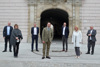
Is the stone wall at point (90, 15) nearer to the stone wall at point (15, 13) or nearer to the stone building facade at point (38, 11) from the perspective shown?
the stone building facade at point (38, 11)

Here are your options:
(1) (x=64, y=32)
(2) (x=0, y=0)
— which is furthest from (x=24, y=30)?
(1) (x=64, y=32)

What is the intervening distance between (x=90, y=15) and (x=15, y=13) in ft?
22.8

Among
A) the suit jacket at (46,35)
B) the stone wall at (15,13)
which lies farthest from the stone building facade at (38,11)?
the suit jacket at (46,35)

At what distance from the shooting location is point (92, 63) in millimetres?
8336

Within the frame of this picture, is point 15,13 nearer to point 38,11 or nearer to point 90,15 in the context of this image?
point 38,11

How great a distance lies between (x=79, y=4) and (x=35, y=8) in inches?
161

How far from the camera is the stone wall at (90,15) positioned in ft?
58.5

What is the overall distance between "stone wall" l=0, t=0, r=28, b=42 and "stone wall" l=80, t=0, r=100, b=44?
531cm

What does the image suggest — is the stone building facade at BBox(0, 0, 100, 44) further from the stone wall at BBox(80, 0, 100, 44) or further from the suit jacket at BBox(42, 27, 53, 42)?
the suit jacket at BBox(42, 27, 53, 42)

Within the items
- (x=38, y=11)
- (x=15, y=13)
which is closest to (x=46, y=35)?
(x=38, y=11)

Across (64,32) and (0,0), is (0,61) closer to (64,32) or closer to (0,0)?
(64,32)

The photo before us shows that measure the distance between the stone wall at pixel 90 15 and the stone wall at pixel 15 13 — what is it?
17.4 ft

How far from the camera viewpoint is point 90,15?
17.9 meters

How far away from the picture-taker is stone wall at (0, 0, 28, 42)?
18125 mm
